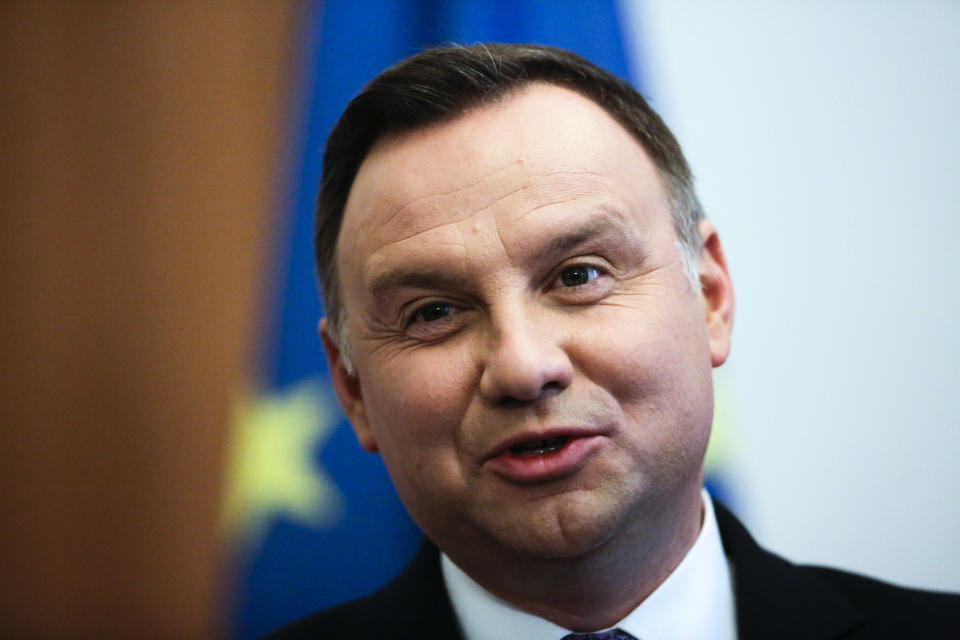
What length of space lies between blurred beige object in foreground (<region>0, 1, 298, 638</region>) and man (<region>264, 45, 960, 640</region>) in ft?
3.94

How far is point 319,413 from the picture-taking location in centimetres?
244

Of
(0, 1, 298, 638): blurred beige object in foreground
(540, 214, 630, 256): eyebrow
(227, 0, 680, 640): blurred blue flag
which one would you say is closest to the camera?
(540, 214, 630, 256): eyebrow

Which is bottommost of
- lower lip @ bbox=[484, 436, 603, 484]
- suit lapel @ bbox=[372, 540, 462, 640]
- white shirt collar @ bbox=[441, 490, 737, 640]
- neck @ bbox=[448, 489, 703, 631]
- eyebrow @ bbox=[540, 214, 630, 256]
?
suit lapel @ bbox=[372, 540, 462, 640]

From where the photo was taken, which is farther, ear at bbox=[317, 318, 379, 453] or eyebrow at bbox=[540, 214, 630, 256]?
ear at bbox=[317, 318, 379, 453]

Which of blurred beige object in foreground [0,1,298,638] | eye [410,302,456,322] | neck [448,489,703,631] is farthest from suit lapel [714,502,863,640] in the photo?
blurred beige object in foreground [0,1,298,638]

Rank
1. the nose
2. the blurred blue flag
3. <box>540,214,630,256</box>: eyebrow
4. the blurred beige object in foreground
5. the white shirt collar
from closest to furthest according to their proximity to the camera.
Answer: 1. the nose
2. <box>540,214,630,256</box>: eyebrow
3. the white shirt collar
4. the blurred blue flag
5. the blurred beige object in foreground

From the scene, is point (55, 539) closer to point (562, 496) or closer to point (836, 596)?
point (562, 496)

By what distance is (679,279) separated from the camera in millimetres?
1410

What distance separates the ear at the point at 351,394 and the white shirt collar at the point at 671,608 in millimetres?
309

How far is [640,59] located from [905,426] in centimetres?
137

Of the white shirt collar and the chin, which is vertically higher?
the chin

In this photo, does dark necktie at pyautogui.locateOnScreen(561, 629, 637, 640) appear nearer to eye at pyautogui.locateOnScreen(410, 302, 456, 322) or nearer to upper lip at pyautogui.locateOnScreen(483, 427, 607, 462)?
upper lip at pyautogui.locateOnScreen(483, 427, 607, 462)

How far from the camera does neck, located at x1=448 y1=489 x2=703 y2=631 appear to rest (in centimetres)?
131

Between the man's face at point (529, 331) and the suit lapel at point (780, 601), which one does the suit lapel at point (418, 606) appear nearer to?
the man's face at point (529, 331)
